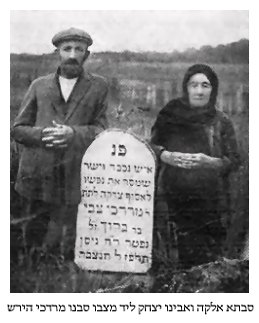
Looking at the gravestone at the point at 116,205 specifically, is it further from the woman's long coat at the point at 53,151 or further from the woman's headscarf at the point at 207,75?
the woman's headscarf at the point at 207,75

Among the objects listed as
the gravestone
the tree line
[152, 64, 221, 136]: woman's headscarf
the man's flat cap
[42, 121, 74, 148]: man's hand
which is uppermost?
the man's flat cap

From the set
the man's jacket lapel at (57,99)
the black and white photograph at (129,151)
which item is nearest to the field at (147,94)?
the black and white photograph at (129,151)

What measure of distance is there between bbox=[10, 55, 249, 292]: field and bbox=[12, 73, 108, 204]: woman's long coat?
0.28ft

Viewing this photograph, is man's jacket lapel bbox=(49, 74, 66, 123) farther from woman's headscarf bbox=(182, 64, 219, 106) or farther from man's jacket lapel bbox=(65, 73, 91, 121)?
woman's headscarf bbox=(182, 64, 219, 106)

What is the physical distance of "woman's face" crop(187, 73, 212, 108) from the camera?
5.22 metres

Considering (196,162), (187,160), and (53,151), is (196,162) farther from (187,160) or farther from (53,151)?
(53,151)

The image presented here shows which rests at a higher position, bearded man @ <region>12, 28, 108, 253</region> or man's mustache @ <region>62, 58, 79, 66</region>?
man's mustache @ <region>62, 58, 79, 66</region>

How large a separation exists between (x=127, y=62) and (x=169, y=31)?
44cm

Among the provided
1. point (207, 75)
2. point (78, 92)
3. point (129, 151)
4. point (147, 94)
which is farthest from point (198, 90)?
point (78, 92)

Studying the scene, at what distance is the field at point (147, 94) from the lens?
5.20 meters

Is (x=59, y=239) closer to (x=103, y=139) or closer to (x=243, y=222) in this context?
(x=103, y=139)

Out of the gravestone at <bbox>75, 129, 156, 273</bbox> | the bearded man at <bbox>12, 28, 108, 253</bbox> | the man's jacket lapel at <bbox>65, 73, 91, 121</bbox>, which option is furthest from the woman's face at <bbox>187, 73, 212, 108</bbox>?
the man's jacket lapel at <bbox>65, 73, 91, 121</bbox>
